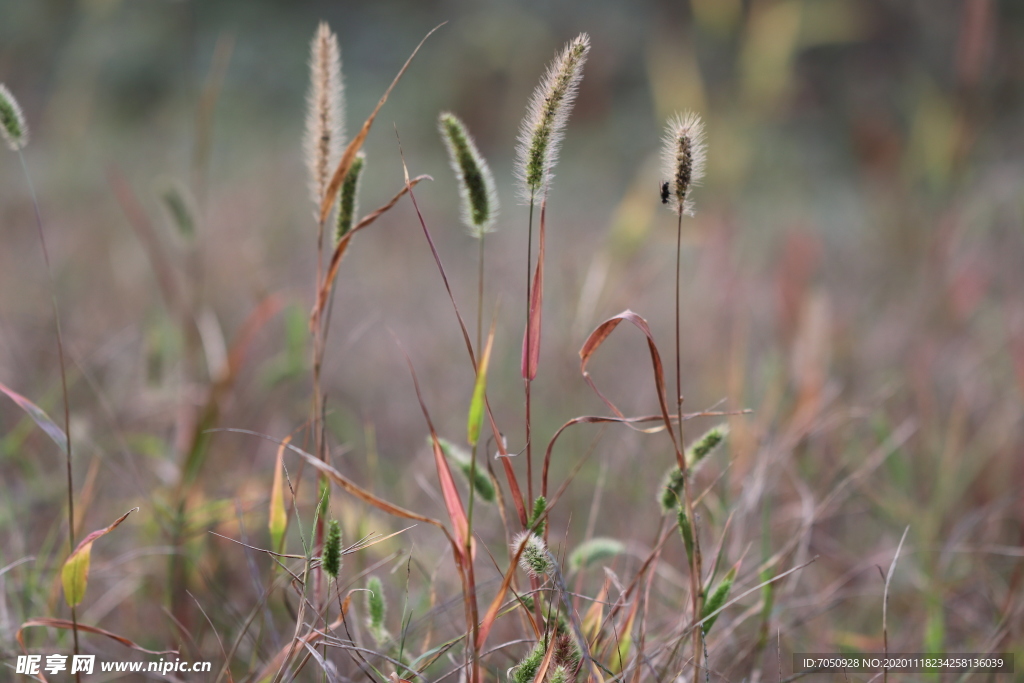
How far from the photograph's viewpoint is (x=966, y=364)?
211 cm

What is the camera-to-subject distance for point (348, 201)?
774mm

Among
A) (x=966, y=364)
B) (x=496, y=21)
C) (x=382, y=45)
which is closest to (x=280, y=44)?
(x=382, y=45)

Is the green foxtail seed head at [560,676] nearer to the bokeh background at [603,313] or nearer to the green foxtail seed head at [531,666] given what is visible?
the green foxtail seed head at [531,666]

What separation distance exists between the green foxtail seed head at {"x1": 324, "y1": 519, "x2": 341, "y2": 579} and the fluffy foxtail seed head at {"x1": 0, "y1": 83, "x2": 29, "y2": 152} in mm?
521

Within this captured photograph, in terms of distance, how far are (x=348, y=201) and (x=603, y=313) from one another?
93 cm

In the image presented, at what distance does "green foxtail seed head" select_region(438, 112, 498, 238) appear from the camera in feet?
2.18

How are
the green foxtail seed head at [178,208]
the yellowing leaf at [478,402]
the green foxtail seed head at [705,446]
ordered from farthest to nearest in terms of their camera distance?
1. the green foxtail seed head at [178,208]
2. the green foxtail seed head at [705,446]
3. the yellowing leaf at [478,402]

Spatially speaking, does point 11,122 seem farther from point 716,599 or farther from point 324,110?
point 716,599

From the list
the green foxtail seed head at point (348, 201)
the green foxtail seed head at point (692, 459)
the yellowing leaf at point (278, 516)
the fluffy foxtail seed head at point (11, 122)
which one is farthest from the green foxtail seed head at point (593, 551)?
the fluffy foxtail seed head at point (11, 122)

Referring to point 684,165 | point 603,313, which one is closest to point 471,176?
point 684,165

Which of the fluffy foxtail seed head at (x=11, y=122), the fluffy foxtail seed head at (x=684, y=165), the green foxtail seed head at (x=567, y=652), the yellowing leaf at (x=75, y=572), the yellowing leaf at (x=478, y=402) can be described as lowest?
the green foxtail seed head at (x=567, y=652)

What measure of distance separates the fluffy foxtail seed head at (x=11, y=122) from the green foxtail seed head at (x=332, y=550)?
1.71 feet

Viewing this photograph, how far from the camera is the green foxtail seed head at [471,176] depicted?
0.66 meters

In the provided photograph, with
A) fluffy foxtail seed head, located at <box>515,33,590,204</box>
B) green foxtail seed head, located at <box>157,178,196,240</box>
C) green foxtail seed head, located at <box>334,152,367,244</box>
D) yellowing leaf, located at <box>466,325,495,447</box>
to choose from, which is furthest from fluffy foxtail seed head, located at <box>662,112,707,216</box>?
green foxtail seed head, located at <box>157,178,196,240</box>
